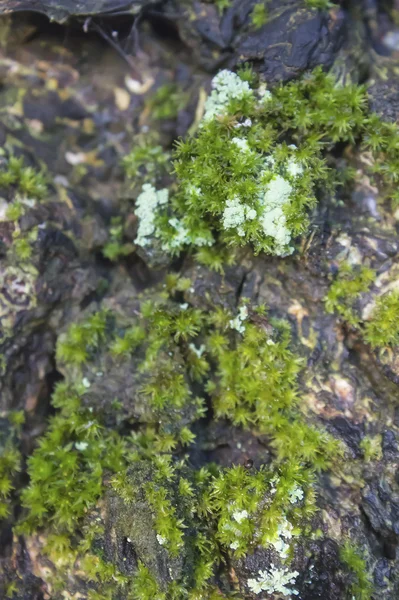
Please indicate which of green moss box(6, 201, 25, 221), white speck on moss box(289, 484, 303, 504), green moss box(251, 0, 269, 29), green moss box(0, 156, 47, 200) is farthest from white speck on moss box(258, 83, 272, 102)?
white speck on moss box(289, 484, 303, 504)

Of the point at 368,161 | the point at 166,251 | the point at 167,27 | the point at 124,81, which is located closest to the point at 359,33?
the point at 368,161

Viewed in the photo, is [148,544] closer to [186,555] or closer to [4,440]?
[186,555]

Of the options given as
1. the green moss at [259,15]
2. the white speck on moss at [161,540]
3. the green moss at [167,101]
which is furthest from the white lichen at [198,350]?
the green moss at [259,15]

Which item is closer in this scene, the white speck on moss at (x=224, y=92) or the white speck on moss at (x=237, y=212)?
the white speck on moss at (x=237, y=212)

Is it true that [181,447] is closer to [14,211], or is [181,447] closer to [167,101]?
[14,211]

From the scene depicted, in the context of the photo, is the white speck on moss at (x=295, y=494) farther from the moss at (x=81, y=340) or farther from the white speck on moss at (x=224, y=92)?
the white speck on moss at (x=224, y=92)

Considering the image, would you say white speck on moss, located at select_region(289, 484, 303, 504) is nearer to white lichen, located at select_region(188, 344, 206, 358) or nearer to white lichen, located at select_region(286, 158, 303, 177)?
white lichen, located at select_region(188, 344, 206, 358)

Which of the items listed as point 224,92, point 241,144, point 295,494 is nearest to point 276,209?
point 241,144
